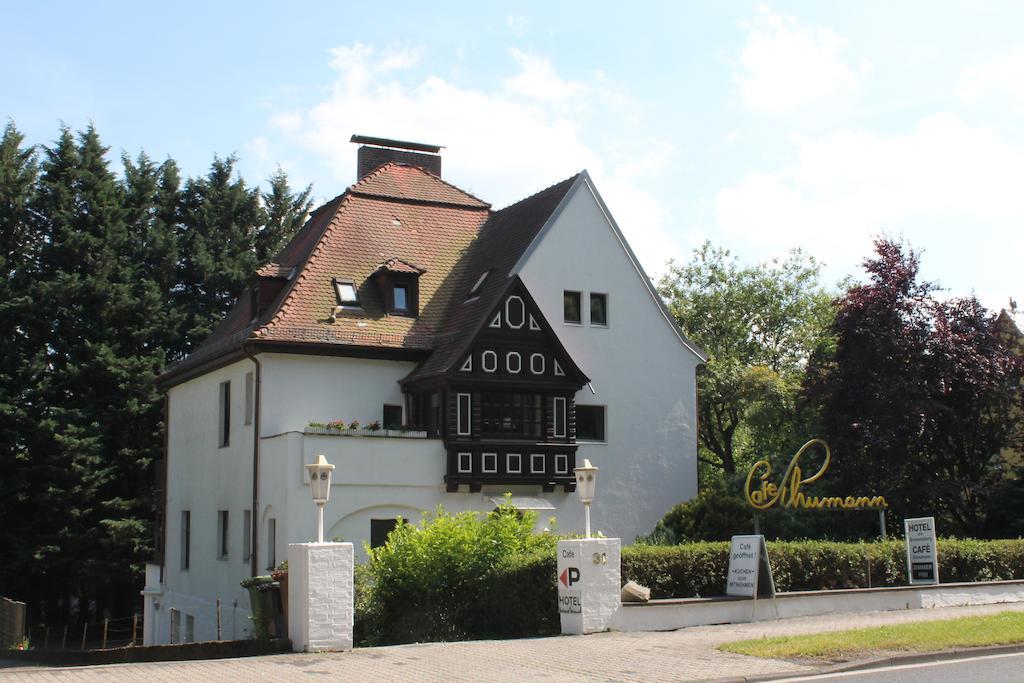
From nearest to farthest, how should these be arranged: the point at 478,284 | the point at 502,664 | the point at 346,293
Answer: the point at 502,664
the point at 346,293
the point at 478,284

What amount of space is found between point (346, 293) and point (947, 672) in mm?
19978

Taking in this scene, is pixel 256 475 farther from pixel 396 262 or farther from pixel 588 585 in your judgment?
pixel 588 585

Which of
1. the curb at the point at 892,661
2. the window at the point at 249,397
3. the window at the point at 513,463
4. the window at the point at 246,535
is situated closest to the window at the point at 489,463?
the window at the point at 513,463

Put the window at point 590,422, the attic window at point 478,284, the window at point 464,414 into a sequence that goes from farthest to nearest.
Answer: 1. the window at point 590,422
2. the attic window at point 478,284
3. the window at point 464,414

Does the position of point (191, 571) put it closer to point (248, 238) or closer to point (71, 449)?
point (71, 449)

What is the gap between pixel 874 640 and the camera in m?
16.5

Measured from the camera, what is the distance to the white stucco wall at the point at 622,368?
31.9 m

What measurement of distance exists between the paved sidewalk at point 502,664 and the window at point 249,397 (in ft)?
46.3

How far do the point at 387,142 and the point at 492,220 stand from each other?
4846 millimetres

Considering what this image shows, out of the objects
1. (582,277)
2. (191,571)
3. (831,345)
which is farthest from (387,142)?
(831,345)

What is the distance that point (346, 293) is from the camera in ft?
102

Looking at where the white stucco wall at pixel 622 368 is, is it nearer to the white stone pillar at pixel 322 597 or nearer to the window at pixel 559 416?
the window at pixel 559 416

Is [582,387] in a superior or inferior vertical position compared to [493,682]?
superior

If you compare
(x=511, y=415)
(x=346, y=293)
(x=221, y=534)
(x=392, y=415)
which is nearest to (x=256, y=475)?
(x=392, y=415)
